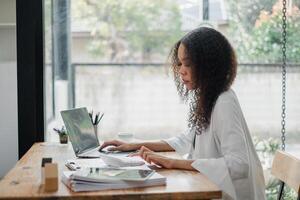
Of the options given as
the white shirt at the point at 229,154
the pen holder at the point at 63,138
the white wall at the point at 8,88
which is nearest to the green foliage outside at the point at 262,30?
the white shirt at the point at 229,154

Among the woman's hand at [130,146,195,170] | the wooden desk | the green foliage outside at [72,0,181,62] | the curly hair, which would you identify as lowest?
the wooden desk

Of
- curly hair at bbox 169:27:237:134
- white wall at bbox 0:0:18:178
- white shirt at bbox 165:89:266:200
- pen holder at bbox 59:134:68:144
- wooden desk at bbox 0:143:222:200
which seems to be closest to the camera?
wooden desk at bbox 0:143:222:200

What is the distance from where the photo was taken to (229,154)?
1.96 meters

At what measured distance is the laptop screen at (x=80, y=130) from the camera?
2.33 metres

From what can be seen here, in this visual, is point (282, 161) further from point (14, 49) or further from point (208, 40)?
point (14, 49)

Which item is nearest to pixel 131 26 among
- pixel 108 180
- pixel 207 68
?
pixel 207 68

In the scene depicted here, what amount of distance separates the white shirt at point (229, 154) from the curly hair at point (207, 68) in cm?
5

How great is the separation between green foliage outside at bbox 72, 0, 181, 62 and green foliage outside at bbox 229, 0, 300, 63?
42 centimetres

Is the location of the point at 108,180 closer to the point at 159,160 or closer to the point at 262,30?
the point at 159,160

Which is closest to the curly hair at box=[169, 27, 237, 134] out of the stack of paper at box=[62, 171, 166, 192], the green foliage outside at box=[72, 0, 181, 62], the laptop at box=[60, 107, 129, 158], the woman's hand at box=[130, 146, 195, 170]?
the woman's hand at box=[130, 146, 195, 170]

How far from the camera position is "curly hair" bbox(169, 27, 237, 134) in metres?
2.14

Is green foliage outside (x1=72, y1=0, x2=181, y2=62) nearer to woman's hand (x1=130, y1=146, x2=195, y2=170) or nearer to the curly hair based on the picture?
the curly hair

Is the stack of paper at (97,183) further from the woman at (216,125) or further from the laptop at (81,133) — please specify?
the laptop at (81,133)

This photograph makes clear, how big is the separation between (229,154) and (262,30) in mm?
1554
